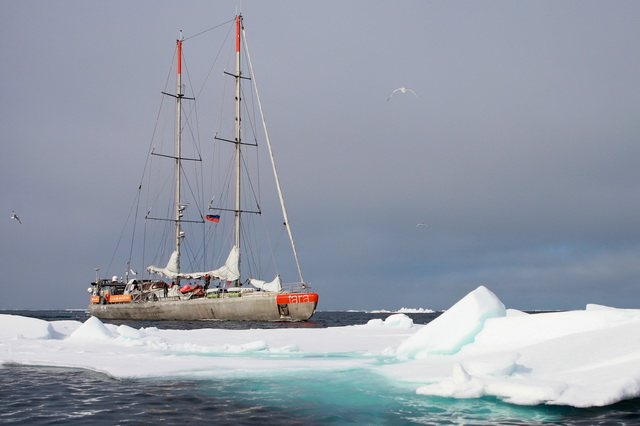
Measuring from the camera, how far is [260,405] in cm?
1171

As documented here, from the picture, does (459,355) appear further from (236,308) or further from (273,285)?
(236,308)

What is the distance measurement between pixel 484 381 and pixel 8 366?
1475 cm

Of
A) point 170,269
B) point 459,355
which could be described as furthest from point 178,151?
point 459,355

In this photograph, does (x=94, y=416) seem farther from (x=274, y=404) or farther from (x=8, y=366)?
(x=8, y=366)

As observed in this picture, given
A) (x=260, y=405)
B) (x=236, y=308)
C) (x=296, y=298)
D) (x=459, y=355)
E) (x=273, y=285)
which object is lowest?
(x=260, y=405)

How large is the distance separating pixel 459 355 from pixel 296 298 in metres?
39.4

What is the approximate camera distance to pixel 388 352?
19.5 m

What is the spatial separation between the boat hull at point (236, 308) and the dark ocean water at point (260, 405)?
40.6m

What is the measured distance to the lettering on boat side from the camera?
5488cm

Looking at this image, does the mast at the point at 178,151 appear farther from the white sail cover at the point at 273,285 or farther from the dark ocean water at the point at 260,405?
the dark ocean water at the point at 260,405

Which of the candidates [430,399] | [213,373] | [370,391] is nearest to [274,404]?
[370,391]

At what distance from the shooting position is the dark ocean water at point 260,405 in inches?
409

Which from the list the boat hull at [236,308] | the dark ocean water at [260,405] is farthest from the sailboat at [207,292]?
the dark ocean water at [260,405]

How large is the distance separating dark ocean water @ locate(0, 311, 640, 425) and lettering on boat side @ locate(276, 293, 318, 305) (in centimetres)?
4016
